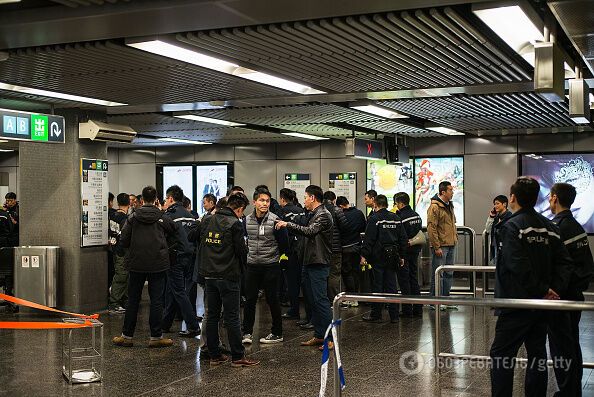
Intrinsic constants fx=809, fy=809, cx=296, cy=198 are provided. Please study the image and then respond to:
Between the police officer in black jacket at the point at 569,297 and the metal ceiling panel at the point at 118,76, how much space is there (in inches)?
140

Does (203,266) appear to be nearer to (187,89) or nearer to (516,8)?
(187,89)

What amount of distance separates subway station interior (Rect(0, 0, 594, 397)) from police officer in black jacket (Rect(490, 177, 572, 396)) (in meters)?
0.06

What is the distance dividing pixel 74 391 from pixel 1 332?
3.78 metres

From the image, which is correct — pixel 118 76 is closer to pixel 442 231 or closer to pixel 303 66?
pixel 303 66

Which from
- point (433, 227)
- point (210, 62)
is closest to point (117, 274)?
point (433, 227)

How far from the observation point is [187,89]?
9203mm

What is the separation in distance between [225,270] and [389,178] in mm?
9976

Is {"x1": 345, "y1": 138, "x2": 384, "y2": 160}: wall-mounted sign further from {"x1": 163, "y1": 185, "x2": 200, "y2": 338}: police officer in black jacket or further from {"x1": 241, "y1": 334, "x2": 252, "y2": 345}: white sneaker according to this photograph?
{"x1": 241, "y1": 334, "x2": 252, "y2": 345}: white sneaker

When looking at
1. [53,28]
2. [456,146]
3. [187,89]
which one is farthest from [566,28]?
[456,146]

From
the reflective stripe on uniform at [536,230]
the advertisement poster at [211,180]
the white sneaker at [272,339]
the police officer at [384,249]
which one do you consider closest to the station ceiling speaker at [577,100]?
the reflective stripe on uniform at [536,230]

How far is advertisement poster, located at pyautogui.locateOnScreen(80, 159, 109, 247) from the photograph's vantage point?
11578 mm

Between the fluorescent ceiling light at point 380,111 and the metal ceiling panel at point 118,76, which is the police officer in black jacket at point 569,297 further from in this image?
the fluorescent ceiling light at point 380,111

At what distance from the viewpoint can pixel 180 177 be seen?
1933 centimetres

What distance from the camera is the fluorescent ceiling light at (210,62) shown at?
22.1ft
